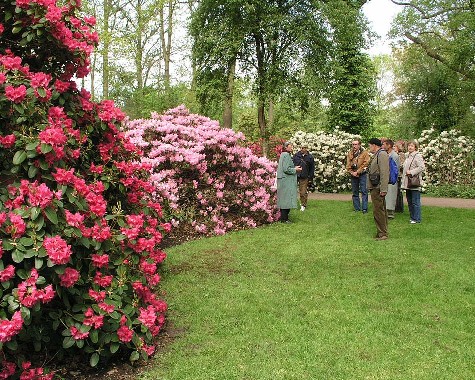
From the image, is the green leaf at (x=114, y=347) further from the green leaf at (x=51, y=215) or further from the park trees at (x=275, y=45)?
the park trees at (x=275, y=45)

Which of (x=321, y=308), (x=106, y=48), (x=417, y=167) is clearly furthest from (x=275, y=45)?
(x=321, y=308)

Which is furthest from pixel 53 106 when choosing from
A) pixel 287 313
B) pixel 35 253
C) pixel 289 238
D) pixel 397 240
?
pixel 397 240

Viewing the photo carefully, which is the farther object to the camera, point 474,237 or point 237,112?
point 237,112

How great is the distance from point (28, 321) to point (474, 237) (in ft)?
27.9

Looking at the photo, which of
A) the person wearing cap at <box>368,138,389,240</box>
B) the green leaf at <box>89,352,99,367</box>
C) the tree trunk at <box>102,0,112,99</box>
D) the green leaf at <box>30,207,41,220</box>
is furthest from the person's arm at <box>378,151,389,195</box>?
the tree trunk at <box>102,0,112,99</box>

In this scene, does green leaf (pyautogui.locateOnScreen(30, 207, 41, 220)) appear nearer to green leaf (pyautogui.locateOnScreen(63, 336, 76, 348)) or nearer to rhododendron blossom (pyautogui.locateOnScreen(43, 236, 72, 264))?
rhododendron blossom (pyautogui.locateOnScreen(43, 236, 72, 264))

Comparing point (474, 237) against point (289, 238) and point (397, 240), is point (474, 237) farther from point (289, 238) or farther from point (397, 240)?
point (289, 238)

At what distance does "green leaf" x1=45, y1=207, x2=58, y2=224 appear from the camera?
3395mm

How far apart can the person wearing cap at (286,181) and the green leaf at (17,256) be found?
27.1 ft

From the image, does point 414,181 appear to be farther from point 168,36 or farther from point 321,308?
point 168,36

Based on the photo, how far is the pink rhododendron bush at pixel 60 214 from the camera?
3365mm

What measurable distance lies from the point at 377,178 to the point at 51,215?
683 cm

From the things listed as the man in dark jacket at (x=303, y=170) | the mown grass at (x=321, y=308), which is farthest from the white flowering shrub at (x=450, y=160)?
the mown grass at (x=321, y=308)

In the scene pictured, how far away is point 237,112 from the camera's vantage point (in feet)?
148
